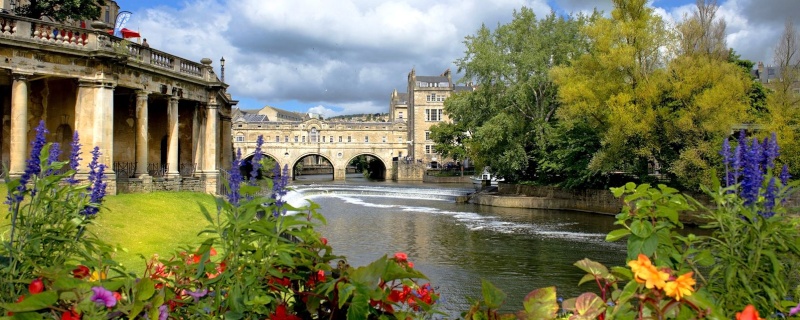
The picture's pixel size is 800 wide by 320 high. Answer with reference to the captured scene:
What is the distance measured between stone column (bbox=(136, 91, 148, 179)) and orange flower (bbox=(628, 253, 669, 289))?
20613 mm

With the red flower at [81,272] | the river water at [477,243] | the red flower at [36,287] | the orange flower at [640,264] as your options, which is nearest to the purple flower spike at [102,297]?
the red flower at [36,287]

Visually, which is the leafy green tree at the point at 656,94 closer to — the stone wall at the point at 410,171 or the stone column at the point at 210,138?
the stone column at the point at 210,138

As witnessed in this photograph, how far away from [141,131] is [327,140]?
6529cm

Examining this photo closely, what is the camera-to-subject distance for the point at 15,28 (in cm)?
1639

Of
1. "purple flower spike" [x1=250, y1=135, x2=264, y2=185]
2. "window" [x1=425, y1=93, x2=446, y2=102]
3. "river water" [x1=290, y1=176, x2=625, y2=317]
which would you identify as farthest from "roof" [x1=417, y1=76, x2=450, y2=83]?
"purple flower spike" [x1=250, y1=135, x2=264, y2=185]

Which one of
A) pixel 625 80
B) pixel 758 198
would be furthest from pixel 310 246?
pixel 625 80

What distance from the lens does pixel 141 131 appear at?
20688mm

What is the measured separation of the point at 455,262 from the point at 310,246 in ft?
44.3

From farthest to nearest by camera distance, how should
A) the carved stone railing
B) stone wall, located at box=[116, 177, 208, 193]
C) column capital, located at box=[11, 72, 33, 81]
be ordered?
stone wall, located at box=[116, 177, 208, 193] → column capital, located at box=[11, 72, 33, 81] → the carved stone railing

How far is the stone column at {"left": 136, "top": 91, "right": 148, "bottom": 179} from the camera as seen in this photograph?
2050 centimetres

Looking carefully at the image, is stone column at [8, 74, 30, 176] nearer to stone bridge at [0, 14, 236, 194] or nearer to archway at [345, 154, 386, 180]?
stone bridge at [0, 14, 236, 194]

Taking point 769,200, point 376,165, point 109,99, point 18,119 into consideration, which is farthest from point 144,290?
point 376,165

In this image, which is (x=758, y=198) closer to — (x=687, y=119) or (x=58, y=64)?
(x=58, y=64)

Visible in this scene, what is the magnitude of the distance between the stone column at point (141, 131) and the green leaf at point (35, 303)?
767 inches
